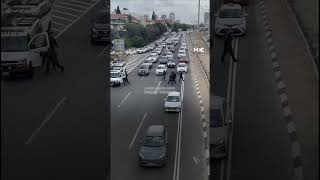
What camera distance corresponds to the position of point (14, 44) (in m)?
Answer: 5.77

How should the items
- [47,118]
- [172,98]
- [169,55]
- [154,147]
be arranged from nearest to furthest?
[47,118] → [154,147] → [172,98] → [169,55]

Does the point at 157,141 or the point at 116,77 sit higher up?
the point at 116,77

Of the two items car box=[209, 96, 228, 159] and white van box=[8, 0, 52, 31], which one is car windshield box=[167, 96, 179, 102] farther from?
white van box=[8, 0, 52, 31]

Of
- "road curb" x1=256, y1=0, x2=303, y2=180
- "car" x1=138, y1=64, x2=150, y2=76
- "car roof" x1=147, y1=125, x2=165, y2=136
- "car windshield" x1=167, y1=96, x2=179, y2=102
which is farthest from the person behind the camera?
"car" x1=138, y1=64, x2=150, y2=76

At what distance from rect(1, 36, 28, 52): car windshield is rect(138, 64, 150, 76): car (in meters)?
1.46

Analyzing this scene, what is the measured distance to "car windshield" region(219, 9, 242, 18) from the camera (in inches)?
239

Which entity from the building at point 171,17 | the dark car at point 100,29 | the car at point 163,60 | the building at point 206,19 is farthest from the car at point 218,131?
the dark car at point 100,29

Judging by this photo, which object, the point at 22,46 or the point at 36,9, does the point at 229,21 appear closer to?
the point at 36,9

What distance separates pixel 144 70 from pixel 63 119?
1254mm

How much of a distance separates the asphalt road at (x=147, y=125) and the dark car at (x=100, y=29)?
632mm

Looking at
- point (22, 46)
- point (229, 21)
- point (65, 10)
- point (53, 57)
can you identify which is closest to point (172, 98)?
point (229, 21)

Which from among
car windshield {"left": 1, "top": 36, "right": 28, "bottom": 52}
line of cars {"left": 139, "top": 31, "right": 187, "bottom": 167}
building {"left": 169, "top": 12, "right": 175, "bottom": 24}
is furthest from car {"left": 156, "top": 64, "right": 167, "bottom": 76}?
car windshield {"left": 1, "top": 36, "right": 28, "bottom": 52}

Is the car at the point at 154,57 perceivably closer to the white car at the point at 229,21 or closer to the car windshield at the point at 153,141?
the white car at the point at 229,21

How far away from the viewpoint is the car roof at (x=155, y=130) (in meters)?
5.89
